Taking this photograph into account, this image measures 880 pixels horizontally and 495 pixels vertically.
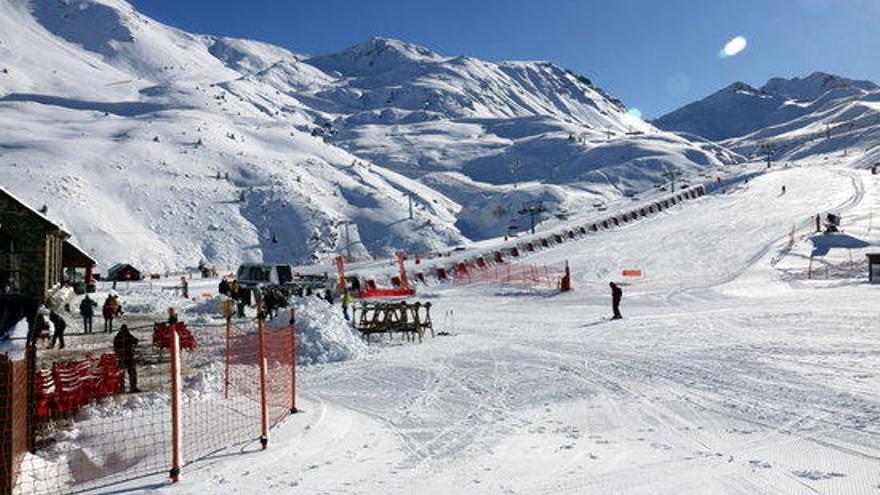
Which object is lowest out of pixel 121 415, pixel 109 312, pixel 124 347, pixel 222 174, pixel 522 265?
pixel 121 415

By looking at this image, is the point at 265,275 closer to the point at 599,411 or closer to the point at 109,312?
the point at 109,312

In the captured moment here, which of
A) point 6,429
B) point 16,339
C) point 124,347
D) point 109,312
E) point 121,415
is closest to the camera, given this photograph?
point 6,429

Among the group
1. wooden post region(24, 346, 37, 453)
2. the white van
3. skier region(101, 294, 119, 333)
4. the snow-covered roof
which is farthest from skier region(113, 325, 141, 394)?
the white van

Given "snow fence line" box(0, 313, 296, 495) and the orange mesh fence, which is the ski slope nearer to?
"snow fence line" box(0, 313, 296, 495)

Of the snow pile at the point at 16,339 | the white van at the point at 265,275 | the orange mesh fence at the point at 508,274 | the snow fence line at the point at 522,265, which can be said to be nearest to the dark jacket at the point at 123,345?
the snow pile at the point at 16,339

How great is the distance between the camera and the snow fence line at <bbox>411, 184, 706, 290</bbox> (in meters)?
38.8

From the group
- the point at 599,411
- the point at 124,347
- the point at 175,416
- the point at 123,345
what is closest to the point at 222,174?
the point at 123,345

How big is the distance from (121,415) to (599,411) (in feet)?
23.8

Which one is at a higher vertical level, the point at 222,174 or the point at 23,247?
the point at 222,174

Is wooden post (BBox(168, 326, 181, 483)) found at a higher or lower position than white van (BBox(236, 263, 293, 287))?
lower

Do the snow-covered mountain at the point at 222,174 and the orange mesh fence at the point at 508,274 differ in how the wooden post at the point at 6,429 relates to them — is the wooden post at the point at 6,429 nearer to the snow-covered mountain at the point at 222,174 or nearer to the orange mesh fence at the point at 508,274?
the orange mesh fence at the point at 508,274

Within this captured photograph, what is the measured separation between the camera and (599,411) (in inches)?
390

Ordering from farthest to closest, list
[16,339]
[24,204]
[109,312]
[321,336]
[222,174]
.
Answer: [222,174], [24,204], [109,312], [321,336], [16,339]

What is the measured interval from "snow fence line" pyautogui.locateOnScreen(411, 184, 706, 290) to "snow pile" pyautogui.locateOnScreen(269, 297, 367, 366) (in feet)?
60.4
